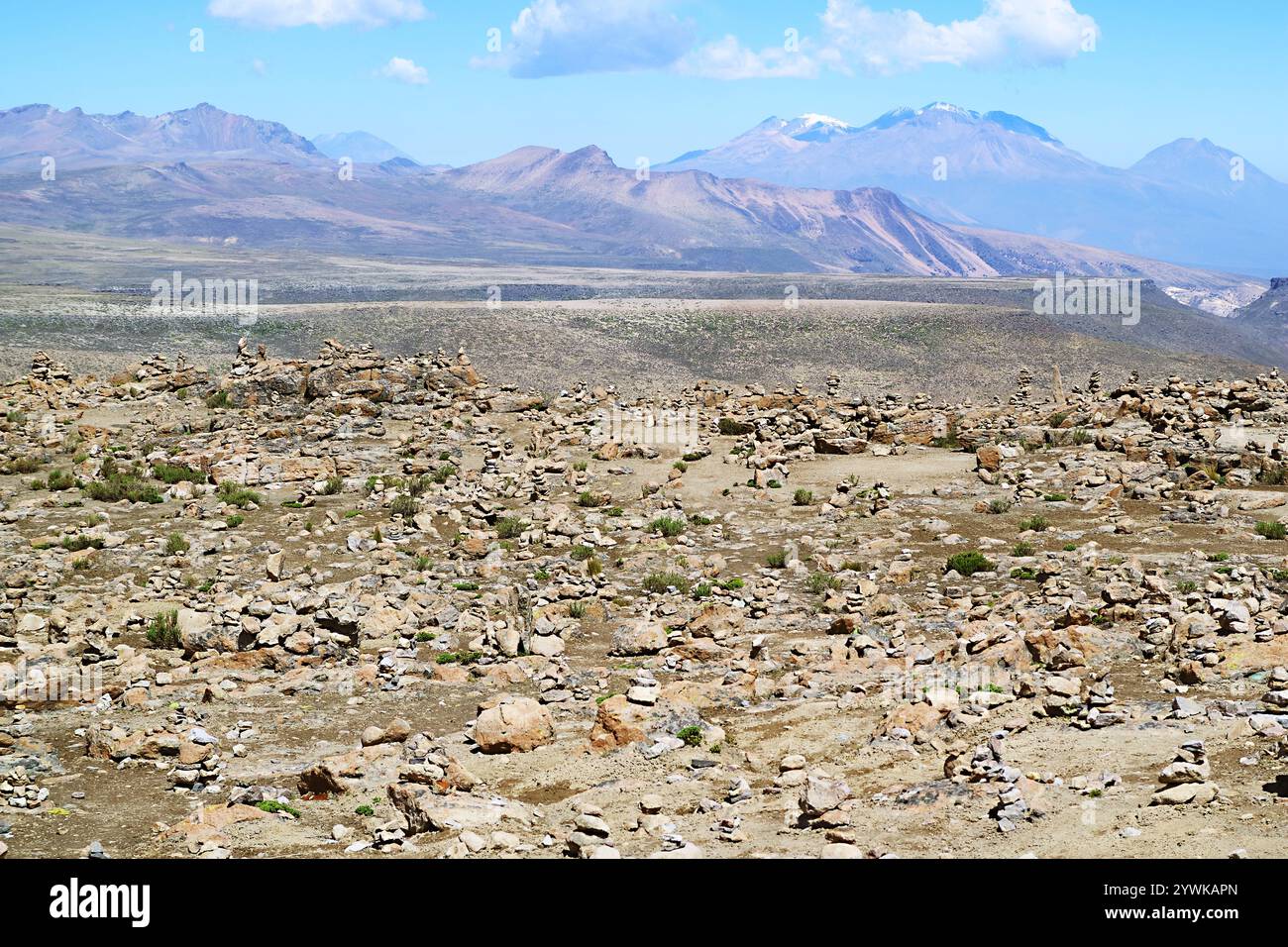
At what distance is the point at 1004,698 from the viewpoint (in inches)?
434

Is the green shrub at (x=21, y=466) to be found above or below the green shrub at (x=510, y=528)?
above

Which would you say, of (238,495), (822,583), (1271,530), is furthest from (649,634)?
(238,495)

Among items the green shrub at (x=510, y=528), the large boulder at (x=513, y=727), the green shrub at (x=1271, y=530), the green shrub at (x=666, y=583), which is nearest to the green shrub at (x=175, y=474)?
the green shrub at (x=510, y=528)

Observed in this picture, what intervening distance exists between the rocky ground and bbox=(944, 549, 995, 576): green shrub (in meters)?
0.05

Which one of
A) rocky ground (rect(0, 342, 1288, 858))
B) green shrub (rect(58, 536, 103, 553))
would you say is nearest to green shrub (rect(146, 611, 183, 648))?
rocky ground (rect(0, 342, 1288, 858))

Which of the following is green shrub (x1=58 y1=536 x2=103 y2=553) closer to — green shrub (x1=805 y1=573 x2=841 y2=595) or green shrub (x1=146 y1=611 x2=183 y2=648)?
green shrub (x1=146 y1=611 x2=183 y2=648)

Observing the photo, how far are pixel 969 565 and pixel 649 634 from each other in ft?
17.2

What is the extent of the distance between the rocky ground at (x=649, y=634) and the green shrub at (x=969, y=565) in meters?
0.05

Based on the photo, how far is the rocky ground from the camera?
9.16 metres

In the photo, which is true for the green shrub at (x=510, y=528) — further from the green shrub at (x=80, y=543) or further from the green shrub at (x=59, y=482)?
the green shrub at (x=59, y=482)

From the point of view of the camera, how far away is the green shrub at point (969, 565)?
55.4 ft

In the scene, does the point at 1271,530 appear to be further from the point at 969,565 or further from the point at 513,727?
the point at 513,727

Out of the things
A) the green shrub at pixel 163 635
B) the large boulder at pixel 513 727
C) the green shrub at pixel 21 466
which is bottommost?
the large boulder at pixel 513 727

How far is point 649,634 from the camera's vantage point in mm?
14492
